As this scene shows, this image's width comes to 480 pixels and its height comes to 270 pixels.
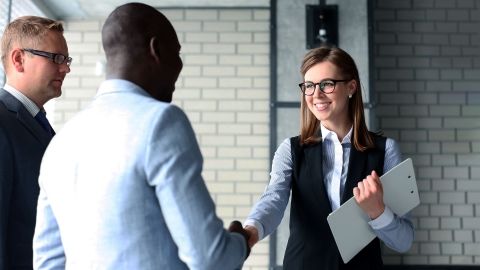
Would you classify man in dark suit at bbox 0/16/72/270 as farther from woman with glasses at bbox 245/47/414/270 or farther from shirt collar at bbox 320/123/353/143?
shirt collar at bbox 320/123/353/143

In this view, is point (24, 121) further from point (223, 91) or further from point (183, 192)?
point (223, 91)

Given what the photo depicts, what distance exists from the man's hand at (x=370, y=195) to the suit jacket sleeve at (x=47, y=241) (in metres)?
0.84

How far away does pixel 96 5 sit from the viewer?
19.2 ft

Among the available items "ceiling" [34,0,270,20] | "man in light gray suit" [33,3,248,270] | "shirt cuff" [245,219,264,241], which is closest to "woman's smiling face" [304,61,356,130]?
Result: "shirt cuff" [245,219,264,241]

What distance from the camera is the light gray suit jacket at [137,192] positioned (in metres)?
1.04

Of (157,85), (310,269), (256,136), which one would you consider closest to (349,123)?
(310,269)

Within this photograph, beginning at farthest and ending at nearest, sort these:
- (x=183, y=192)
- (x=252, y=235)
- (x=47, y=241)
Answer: (x=252, y=235) → (x=47, y=241) → (x=183, y=192)

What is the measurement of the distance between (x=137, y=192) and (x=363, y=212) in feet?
2.94

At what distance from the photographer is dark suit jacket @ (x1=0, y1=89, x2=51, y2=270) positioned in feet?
5.81

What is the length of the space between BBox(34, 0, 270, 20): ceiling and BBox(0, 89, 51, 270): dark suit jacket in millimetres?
4087

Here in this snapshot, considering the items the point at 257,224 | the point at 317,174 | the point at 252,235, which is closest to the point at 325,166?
the point at 317,174

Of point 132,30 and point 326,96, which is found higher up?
point 132,30

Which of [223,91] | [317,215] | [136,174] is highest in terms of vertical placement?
[223,91]

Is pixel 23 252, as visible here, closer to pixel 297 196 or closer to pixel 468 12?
pixel 297 196
